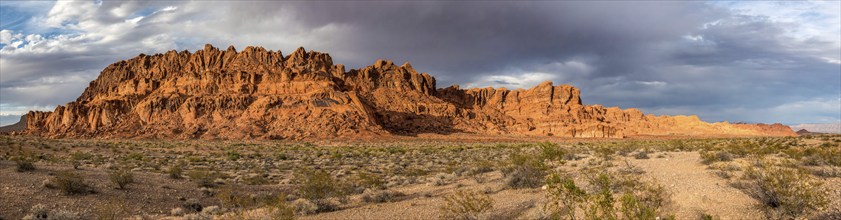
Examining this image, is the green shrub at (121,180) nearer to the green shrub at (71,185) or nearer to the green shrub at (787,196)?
the green shrub at (71,185)

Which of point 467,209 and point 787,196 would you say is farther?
point 467,209

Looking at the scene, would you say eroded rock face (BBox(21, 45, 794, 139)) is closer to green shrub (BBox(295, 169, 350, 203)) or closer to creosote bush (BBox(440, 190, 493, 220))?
green shrub (BBox(295, 169, 350, 203))

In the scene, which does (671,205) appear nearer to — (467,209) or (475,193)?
(467,209)

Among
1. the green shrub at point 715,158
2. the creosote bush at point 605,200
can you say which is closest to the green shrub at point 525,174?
the creosote bush at point 605,200

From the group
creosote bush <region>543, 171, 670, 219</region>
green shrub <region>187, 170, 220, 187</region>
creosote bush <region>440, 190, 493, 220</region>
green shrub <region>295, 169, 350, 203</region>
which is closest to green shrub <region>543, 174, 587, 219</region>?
creosote bush <region>543, 171, 670, 219</region>

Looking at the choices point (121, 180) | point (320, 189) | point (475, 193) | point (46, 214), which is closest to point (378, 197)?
point (320, 189)

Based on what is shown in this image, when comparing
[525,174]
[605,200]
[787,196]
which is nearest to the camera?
[605,200]

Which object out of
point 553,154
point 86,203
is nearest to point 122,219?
point 86,203

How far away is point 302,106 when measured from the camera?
96625 mm

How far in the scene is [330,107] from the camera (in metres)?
96.7

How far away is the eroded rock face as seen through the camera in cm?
9219

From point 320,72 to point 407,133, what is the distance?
28.1m

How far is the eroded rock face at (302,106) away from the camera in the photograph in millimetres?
92188

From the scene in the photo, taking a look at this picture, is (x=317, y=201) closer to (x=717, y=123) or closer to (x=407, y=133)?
(x=407, y=133)
